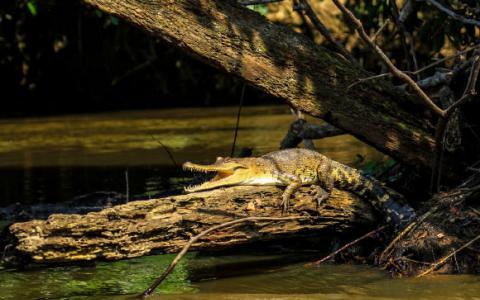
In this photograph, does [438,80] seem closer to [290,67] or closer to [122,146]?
[290,67]

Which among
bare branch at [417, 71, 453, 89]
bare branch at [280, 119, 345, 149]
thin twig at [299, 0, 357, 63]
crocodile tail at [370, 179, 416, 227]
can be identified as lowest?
crocodile tail at [370, 179, 416, 227]

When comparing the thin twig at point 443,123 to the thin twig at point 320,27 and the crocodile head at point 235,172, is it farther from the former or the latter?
the crocodile head at point 235,172

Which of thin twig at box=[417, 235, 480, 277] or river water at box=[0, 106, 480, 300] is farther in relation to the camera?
thin twig at box=[417, 235, 480, 277]

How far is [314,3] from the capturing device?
17766 mm

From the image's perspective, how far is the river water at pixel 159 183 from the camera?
530 cm

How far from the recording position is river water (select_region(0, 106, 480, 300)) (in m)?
5.30

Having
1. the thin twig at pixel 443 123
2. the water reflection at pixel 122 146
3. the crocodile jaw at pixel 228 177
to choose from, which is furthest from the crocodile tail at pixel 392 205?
the water reflection at pixel 122 146

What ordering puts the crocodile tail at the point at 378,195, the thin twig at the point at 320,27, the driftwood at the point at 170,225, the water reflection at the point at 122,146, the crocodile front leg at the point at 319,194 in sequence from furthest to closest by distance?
the water reflection at the point at 122,146 < the crocodile tail at the point at 378,195 < the crocodile front leg at the point at 319,194 < the thin twig at the point at 320,27 < the driftwood at the point at 170,225

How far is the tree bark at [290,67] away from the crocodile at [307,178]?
0.98ft

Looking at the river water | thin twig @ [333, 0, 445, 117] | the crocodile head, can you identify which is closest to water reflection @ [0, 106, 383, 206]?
the river water

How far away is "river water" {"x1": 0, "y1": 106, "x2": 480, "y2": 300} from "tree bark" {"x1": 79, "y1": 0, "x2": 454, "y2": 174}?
3.19 ft

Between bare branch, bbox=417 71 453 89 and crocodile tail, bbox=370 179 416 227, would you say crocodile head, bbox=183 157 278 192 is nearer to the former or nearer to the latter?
crocodile tail, bbox=370 179 416 227

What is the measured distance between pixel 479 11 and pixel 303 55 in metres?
1.42

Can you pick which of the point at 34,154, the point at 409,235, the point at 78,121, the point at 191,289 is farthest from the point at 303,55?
the point at 78,121
